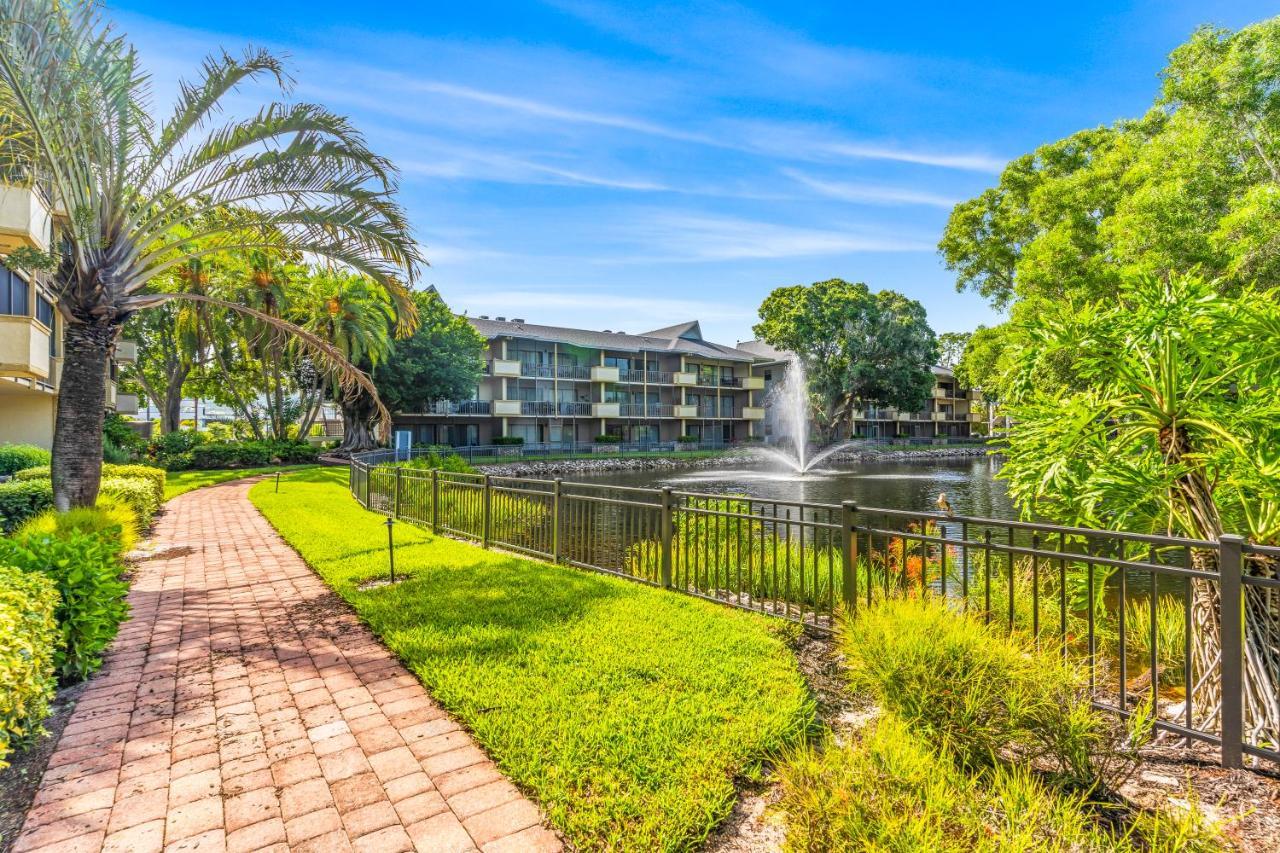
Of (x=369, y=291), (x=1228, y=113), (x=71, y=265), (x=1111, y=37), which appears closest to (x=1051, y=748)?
(x=71, y=265)

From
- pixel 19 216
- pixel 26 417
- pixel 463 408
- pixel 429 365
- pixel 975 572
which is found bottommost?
pixel 975 572

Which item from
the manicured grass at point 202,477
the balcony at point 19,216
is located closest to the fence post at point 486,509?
the balcony at point 19,216

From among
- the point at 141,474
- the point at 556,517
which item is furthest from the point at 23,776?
the point at 141,474

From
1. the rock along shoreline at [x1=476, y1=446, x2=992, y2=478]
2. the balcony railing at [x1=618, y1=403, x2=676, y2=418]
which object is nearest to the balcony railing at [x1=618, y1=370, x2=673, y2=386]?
the balcony railing at [x1=618, y1=403, x2=676, y2=418]

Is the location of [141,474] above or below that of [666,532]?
above

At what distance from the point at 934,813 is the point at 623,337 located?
48322 mm

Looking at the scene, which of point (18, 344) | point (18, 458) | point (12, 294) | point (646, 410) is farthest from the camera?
point (646, 410)

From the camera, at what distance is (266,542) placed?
33.3ft

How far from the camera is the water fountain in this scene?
137 feet

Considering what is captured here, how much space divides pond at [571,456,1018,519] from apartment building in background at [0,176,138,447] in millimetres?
15040

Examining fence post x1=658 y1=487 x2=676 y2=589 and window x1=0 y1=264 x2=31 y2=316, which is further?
window x1=0 y1=264 x2=31 y2=316

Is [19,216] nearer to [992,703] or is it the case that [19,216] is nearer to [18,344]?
[18,344]

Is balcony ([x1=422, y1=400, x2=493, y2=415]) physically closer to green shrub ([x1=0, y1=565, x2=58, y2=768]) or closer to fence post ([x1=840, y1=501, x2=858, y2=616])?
green shrub ([x1=0, y1=565, x2=58, y2=768])

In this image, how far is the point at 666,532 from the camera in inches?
267
